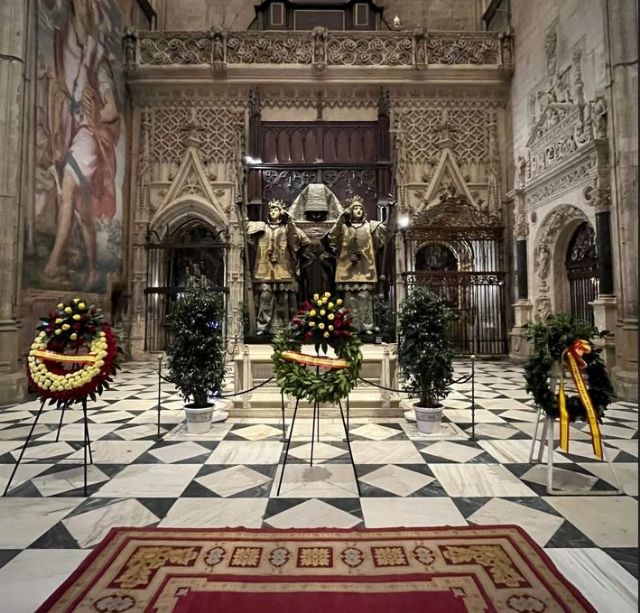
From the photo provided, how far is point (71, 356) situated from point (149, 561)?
1.80 meters

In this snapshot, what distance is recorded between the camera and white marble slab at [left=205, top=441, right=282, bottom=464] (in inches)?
141

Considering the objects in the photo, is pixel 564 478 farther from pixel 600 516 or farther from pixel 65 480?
pixel 65 480

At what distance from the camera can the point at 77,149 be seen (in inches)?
345

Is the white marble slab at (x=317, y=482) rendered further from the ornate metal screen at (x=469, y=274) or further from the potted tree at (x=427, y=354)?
the ornate metal screen at (x=469, y=274)

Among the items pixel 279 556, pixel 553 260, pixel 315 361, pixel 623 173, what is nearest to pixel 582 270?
pixel 553 260

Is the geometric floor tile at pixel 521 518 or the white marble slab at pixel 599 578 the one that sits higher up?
the white marble slab at pixel 599 578

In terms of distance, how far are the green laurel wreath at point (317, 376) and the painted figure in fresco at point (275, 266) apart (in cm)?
232

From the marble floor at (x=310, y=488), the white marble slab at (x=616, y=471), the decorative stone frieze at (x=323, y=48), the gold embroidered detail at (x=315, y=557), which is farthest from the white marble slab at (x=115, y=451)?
the decorative stone frieze at (x=323, y=48)

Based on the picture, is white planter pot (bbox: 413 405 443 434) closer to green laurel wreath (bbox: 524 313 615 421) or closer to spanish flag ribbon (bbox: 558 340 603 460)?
green laurel wreath (bbox: 524 313 615 421)

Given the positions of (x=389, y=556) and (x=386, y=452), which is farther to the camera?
(x=386, y=452)

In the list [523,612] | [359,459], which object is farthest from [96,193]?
[523,612]

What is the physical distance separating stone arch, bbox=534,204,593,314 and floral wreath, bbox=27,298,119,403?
956 centimetres

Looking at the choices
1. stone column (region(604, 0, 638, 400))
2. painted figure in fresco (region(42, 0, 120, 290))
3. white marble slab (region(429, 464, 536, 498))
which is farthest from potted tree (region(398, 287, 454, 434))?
painted figure in fresco (region(42, 0, 120, 290))

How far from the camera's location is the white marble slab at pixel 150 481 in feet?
9.57
